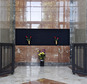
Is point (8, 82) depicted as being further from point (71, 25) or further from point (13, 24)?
point (71, 25)

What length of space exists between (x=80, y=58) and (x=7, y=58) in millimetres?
2721

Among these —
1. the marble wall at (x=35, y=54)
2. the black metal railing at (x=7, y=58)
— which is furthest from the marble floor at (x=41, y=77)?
the marble wall at (x=35, y=54)

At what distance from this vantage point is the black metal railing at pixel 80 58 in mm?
5020

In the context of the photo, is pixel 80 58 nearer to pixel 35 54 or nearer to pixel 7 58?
pixel 7 58

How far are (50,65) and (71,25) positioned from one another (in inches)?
102

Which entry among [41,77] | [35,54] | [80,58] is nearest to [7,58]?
[41,77]

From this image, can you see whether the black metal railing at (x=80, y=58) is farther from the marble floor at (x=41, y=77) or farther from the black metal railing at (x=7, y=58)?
the black metal railing at (x=7, y=58)

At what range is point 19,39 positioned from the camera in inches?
346

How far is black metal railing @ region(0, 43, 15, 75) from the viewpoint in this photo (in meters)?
4.91

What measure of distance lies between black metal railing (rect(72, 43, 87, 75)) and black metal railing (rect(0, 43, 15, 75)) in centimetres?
225

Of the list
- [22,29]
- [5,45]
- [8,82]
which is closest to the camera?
[8,82]

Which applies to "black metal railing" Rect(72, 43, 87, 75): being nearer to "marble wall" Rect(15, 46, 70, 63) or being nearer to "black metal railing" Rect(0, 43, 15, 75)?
"black metal railing" Rect(0, 43, 15, 75)

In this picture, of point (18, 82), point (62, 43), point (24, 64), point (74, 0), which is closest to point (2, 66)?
point (18, 82)

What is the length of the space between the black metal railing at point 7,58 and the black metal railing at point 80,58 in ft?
7.37
